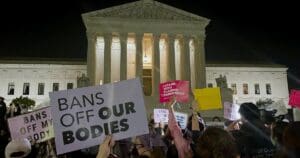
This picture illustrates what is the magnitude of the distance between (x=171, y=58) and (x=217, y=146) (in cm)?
4239

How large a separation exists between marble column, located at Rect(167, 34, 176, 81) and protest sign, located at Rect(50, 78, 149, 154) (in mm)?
39342

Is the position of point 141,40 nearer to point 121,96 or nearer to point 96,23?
point 96,23

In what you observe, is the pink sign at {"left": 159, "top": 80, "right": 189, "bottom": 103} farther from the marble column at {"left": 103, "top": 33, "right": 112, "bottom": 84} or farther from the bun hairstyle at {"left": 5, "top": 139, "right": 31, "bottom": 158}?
the marble column at {"left": 103, "top": 33, "right": 112, "bottom": 84}

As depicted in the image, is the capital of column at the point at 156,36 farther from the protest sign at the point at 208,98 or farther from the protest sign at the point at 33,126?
the protest sign at the point at 33,126

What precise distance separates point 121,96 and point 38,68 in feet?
179

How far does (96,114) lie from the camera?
5.55 meters

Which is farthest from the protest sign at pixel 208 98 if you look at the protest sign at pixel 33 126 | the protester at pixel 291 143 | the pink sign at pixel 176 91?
the protester at pixel 291 143

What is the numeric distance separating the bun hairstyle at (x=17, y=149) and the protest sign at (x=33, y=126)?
2.47 meters

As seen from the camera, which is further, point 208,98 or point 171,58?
point 171,58

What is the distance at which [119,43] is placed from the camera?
4806cm

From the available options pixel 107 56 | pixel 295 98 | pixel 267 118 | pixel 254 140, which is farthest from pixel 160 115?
pixel 107 56

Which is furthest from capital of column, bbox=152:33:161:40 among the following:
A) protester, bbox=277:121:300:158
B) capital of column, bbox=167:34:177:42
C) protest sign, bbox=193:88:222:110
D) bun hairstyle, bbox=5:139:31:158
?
protester, bbox=277:121:300:158

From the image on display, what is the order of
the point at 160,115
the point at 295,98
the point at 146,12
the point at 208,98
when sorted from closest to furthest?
the point at 208,98
the point at 295,98
the point at 160,115
the point at 146,12

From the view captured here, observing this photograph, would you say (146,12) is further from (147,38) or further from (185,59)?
(185,59)
